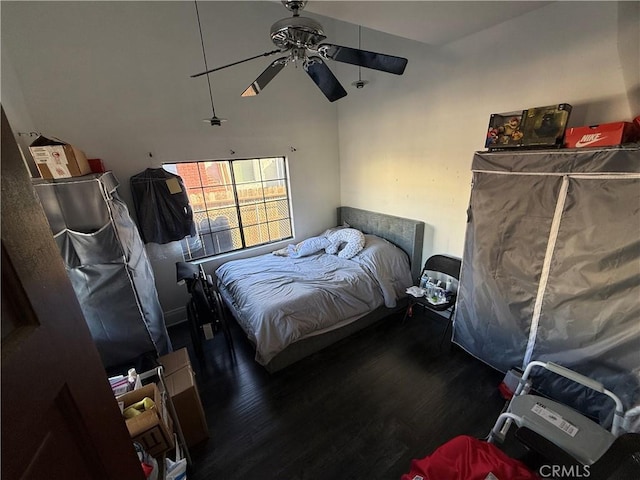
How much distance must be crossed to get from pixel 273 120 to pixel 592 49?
113 inches

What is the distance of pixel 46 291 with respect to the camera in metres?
0.54

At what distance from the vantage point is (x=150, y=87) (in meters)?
2.65

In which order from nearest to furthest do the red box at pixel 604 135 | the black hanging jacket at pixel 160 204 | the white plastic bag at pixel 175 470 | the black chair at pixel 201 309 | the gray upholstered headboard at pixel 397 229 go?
the white plastic bag at pixel 175 470, the red box at pixel 604 135, the black chair at pixel 201 309, the black hanging jacket at pixel 160 204, the gray upholstered headboard at pixel 397 229

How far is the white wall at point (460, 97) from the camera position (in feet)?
5.43

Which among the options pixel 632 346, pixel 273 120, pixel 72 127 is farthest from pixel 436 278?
pixel 72 127

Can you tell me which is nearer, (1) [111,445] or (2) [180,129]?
(1) [111,445]

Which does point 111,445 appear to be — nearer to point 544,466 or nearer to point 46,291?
point 46,291

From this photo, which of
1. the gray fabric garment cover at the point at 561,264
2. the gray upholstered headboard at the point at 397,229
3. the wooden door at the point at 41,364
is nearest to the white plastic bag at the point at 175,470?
the wooden door at the point at 41,364

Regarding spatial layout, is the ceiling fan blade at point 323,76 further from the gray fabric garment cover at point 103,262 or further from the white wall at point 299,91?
the gray fabric garment cover at point 103,262

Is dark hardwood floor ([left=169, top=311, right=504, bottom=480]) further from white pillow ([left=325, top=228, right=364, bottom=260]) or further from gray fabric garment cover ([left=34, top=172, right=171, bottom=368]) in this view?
white pillow ([left=325, top=228, right=364, bottom=260])

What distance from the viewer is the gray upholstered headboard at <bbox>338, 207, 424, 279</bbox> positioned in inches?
119

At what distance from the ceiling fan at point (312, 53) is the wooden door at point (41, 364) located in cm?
129

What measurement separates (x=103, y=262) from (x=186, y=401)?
1.15m

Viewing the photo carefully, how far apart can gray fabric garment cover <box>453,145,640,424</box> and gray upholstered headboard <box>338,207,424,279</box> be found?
85cm
